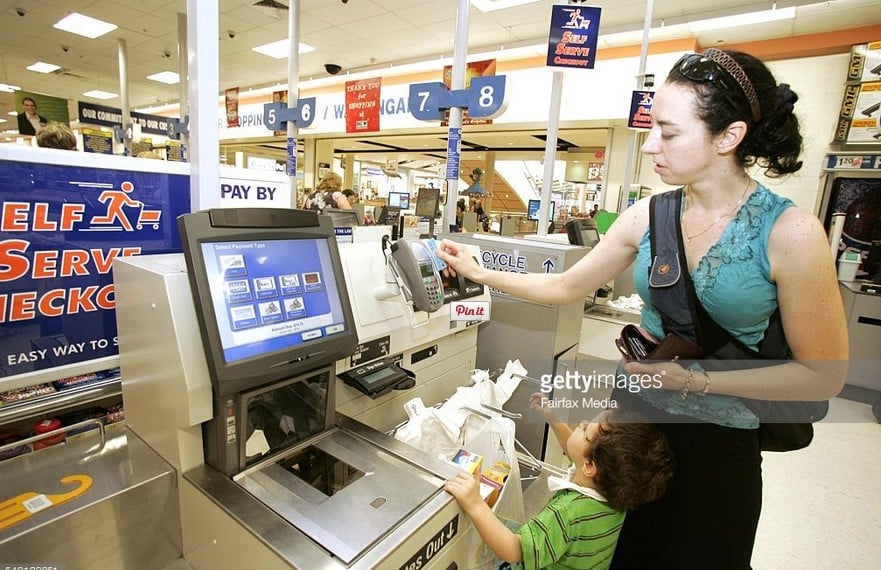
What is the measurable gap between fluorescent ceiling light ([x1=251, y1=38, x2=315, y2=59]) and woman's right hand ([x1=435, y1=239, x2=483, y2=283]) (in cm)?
784

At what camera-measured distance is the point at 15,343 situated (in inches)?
42.4

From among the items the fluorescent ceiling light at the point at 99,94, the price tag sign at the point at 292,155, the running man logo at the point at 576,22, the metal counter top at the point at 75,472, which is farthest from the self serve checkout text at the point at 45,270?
the fluorescent ceiling light at the point at 99,94

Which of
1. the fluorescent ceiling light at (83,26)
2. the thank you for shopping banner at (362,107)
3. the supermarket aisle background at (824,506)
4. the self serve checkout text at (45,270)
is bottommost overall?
the supermarket aisle background at (824,506)

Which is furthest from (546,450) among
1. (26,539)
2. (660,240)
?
(26,539)

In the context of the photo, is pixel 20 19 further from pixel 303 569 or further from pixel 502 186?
pixel 502 186

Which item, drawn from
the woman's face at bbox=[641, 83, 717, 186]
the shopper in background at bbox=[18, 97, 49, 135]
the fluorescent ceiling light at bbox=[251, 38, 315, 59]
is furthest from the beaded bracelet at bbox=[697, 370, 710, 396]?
the shopper in background at bbox=[18, 97, 49, 135]

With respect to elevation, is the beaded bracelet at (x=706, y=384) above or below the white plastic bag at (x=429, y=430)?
above

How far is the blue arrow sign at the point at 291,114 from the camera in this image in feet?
13.4

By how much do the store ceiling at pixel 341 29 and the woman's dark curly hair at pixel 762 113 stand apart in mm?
5806

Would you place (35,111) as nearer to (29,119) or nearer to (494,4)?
(29,119)

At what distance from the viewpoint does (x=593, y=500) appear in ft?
4.04

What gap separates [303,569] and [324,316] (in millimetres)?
559

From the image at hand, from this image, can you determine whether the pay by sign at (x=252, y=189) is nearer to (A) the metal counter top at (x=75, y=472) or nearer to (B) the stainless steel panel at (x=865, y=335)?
(A) the metal counter top at (x=75, y=472)

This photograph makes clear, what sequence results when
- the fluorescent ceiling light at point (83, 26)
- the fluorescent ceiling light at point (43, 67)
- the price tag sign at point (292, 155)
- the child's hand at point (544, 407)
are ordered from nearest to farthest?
the child's hand at point (544, 407) → the price tag sign at point (292, 155) → the fluorescent ceiling light at point (83, 26) → the fluorescent ceiling light at point (43, 67)
